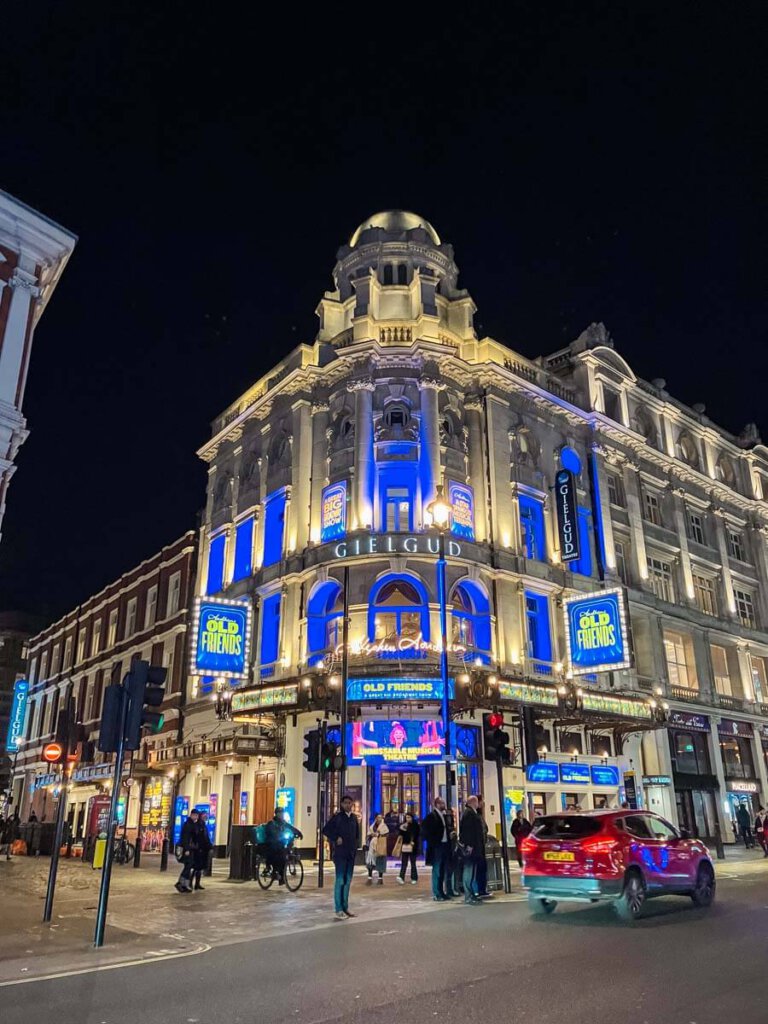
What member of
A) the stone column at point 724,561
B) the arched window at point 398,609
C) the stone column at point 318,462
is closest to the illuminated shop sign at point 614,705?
the arched window at point 398,609

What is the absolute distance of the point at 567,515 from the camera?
33.1 m

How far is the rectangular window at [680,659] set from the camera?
37.8 m

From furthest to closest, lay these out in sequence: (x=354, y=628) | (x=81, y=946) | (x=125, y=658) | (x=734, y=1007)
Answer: (x=125, y=658)
(x=354, y=628)
(x=81, y=946)
(x=734, y=1007)

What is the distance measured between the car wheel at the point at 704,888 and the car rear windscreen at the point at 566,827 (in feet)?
7.87

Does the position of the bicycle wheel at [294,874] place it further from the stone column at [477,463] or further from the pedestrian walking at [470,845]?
the stone column at [477,463]

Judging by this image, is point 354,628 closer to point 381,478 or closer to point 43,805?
point 381,478

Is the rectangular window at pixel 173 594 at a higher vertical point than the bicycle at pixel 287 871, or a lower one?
higher

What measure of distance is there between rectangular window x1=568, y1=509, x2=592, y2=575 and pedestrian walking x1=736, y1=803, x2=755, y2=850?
13098 mm

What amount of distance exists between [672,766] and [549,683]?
9708 millimetres

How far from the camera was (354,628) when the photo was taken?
2781cm

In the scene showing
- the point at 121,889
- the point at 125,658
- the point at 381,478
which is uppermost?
the point at 381,478

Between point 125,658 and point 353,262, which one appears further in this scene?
point 125,658

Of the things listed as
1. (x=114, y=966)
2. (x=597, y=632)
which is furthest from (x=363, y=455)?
(x=114, y=966)

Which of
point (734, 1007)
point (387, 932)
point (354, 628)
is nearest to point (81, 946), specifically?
point (387, 932)
